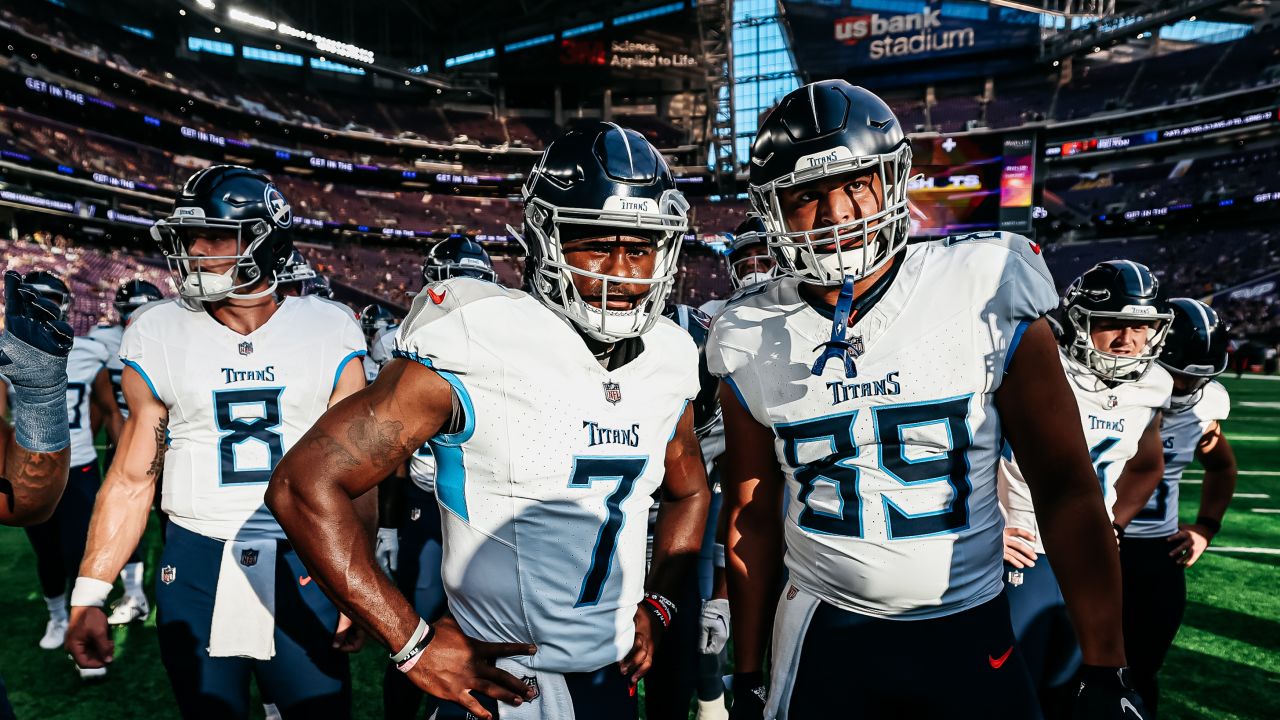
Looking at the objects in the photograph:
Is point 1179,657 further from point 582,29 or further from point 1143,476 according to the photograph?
point 582,29

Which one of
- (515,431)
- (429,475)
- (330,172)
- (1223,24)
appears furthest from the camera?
(330,172)

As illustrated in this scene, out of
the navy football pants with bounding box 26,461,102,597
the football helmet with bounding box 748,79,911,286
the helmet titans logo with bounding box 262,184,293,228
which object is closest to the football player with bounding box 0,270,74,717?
the helmet titans logo with bounding box 262,184,293,228

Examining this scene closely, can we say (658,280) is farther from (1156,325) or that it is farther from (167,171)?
(167,171)

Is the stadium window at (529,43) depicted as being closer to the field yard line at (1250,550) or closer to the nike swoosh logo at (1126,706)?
the field yard line at (1250,550)

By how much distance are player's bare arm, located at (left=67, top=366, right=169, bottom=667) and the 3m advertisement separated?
3598cm

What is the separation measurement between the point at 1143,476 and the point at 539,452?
3.14 meters

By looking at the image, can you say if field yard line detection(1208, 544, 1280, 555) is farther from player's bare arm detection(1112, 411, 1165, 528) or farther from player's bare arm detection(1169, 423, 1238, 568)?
player's bare arm detection(1112, 411, 1165, 528)

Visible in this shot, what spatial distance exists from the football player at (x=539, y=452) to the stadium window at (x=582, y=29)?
41540 millimetres

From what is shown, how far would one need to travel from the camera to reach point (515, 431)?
5.79ft

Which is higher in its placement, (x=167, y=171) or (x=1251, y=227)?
(x=167, y=171)

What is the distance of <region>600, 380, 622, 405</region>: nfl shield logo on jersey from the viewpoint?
1.88 meters

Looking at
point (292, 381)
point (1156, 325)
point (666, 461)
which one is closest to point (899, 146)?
point (666, 461)

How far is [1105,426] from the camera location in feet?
10.1

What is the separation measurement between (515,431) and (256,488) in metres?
1.49
